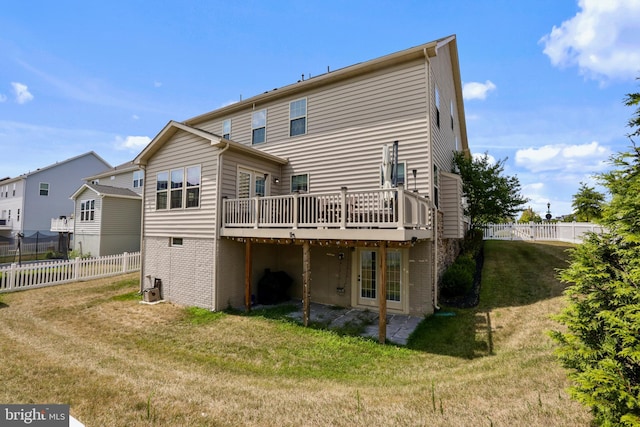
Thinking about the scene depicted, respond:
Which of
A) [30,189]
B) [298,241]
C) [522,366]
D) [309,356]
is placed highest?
[30,189]

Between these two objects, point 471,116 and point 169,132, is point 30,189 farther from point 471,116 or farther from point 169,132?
point 471,116

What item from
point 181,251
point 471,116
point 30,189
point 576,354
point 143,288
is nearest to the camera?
point 576,354

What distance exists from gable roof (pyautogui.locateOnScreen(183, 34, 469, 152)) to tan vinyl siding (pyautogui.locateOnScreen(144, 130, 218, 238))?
11.9 ft

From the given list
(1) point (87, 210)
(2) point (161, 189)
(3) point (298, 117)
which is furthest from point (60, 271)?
(3) point (298, 117)

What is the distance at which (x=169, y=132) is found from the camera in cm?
1180

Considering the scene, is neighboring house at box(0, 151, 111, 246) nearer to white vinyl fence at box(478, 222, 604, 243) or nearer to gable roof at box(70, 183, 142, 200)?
gable roof at box(70, 183, 142, 200)

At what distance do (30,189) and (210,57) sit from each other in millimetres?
28706

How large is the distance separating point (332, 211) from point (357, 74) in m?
6.03

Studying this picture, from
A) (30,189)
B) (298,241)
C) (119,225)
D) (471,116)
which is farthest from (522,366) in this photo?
(30,189)

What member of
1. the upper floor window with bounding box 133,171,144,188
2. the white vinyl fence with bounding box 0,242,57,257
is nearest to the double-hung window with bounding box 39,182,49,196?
the white vinyl fence with bounding box 0,242,57,257

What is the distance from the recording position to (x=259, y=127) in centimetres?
1365

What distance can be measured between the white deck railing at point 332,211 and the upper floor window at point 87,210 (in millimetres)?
17996

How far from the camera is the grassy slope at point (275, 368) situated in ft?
13.3

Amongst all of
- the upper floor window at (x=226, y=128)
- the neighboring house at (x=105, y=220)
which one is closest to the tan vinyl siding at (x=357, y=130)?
the upper floor window at (x=226, y=128)
